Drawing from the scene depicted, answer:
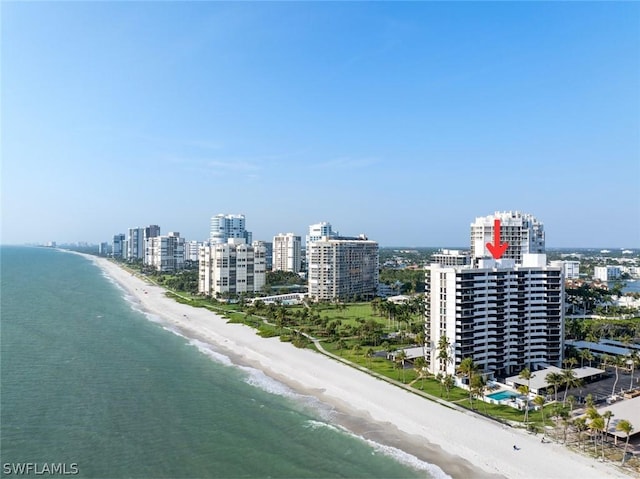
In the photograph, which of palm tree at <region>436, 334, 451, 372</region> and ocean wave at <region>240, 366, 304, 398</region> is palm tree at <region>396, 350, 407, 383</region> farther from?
ocean wave at <region>240, 366, 304, 398</region>

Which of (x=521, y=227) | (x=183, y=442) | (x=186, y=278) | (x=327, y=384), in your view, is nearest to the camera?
(x=183, y=442)

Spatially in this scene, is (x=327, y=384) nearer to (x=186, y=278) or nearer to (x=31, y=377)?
(x=31, y=377)

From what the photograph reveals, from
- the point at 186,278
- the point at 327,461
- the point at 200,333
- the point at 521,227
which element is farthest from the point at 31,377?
the point at 186,278

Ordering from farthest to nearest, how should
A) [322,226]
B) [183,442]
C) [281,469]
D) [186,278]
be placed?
1. [322,226]
2. [186,278]
3. [183,442]
4. [281,469]

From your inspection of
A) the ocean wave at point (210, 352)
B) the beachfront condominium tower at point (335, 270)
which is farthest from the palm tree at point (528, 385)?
the beachfront condominium tower at point (335, 270)

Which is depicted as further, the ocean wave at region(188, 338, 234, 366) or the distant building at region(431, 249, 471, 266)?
the distant building at region(431, 249, 471, 266)

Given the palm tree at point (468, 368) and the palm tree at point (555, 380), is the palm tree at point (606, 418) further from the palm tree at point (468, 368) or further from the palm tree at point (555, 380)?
the palm tree at point (468, 368)

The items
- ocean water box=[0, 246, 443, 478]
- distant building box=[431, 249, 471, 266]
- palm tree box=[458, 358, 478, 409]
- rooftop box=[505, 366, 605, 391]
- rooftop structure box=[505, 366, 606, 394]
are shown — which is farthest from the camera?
distant building box=[431, 249, 471, 266]

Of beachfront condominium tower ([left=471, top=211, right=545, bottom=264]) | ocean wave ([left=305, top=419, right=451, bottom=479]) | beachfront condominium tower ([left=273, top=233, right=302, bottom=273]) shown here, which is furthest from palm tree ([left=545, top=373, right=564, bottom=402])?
beachfront condominium tower ([left=273, top=233, right=302, bottom=273])
